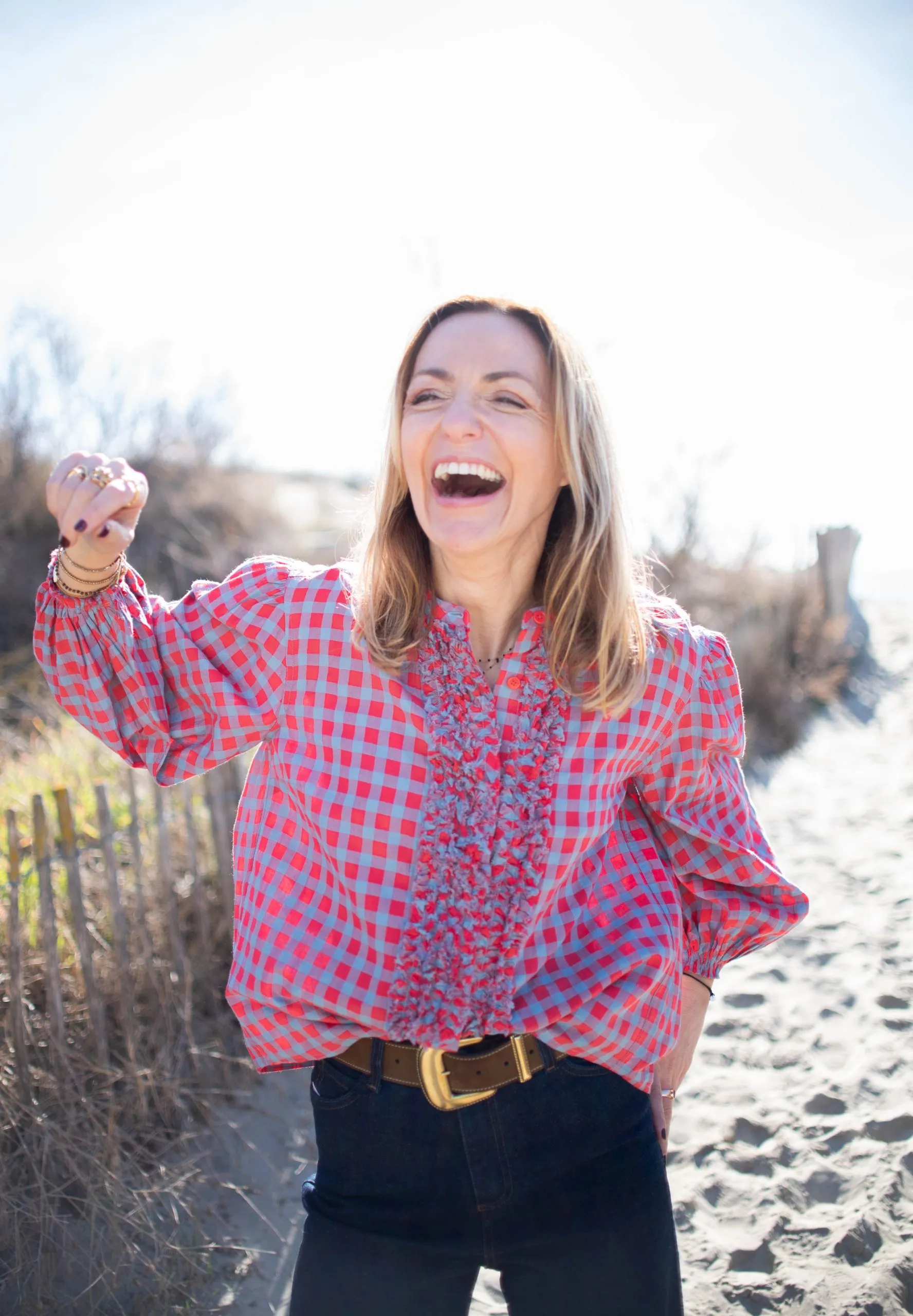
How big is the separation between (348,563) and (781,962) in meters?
3.55

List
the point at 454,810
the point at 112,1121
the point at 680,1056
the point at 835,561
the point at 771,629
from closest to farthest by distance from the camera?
1. the point at 454,810
2. the point at 680,1056
3. the point at 112,1121
4. the point at 771,629
5. the point at 835,561

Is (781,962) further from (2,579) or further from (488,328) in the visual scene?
(2,579)

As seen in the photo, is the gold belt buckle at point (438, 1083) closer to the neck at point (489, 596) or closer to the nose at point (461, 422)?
the neck at point (489, 596)

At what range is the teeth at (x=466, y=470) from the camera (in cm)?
164

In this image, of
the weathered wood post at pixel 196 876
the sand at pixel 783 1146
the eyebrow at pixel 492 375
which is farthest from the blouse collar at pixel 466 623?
the weathered wood post at pixel 196 876

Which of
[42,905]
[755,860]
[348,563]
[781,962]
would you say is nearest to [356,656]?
[348,563]

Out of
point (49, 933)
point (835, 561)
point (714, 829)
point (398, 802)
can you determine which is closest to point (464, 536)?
point (398, 802)

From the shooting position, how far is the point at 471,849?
1575mm

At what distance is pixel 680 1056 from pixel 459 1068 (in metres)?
0.54

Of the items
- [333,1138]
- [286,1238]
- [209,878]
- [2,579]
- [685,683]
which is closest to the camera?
[333,1138]

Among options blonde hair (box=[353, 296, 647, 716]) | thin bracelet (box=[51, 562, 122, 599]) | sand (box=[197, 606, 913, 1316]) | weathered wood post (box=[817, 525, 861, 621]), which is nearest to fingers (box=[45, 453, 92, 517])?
thin bracelet (box=[51, 562, 122, 599])

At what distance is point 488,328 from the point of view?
5.55ft

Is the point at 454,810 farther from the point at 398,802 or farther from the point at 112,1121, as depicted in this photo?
the point at 112,1121

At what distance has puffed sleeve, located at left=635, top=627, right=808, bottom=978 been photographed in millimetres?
1769
